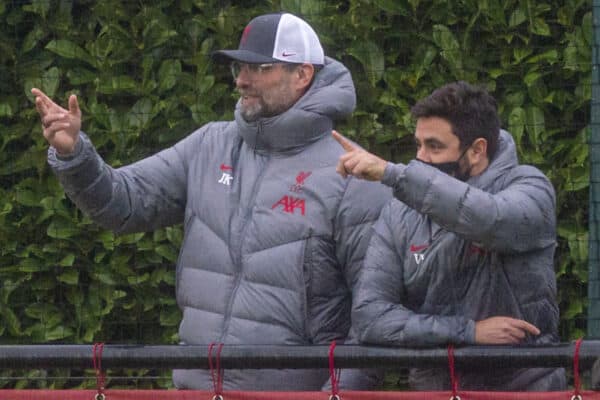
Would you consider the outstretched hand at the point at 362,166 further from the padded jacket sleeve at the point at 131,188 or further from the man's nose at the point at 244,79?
the padded jacket sleeve at the point at 131,188

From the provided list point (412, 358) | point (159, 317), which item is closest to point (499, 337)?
point (412, 358)

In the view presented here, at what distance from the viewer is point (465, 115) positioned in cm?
422

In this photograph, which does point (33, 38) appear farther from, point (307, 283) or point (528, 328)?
point (528, 328)

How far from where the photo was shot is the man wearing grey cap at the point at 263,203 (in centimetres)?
433

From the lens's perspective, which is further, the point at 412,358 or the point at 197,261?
the point at 197,261

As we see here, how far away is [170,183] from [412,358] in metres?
0.91

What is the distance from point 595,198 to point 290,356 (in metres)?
1.20

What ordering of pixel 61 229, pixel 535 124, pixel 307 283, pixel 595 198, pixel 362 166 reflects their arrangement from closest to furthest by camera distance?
pixel 362 166 < pixel 307 283 < pixel 595 198 < pixel 535 124 < pixel 61 229

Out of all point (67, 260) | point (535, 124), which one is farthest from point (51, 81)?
point (535, 124)

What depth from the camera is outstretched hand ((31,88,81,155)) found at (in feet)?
14.1

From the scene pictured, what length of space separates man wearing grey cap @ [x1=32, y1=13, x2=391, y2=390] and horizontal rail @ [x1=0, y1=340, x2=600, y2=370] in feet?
0.77

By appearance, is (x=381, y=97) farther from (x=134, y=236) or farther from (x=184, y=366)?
(x=184, y=366)

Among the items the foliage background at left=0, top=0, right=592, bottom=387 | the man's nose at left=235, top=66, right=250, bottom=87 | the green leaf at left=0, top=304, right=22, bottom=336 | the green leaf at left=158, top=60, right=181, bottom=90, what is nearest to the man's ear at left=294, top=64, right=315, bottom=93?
the man's nose at left=235, top=66, right=250, bottom=87

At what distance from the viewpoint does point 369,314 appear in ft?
13.5
